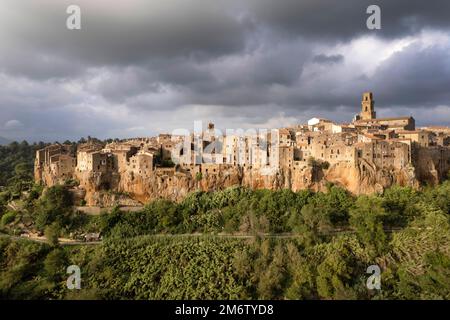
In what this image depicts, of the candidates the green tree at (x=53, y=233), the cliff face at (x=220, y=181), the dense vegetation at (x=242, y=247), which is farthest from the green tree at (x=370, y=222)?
the green tree at (x=53, y=233)

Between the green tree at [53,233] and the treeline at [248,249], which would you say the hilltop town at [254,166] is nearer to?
the treeline at [248,249]

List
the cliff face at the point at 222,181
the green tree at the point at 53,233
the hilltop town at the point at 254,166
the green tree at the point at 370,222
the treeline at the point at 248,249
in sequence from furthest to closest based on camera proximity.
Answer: the hilltop town at the point at 254,166 → the cliff face at the point at 222,181 → the green tree at the point at 53,233 → the green tree at the point at 370,222 → the treeline at the point at 248,249

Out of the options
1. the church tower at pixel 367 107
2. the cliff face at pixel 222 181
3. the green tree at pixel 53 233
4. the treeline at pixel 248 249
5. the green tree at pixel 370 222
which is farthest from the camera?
the church tower at pixel 367 107

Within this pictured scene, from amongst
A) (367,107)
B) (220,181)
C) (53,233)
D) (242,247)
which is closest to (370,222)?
(242,247)

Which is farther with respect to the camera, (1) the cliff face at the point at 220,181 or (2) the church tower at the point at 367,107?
(2) the church tower at the point at 367,107

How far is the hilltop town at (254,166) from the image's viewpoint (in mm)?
28469

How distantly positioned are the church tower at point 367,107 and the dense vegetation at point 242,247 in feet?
62.6

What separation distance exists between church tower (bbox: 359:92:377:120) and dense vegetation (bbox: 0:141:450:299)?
19.1 metres

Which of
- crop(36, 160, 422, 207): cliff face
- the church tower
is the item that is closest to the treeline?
crop(36, 160, 422, 207): cliff face

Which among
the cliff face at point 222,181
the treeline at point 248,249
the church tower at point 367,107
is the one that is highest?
the church tower at point 367,107

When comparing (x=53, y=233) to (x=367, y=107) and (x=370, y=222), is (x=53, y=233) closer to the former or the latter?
(x=370, y=222)

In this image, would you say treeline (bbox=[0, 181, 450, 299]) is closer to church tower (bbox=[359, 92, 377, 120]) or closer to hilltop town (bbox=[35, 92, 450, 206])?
hilltop town (bbox=[35, 92, 450, 206])

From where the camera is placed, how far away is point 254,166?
100ft
